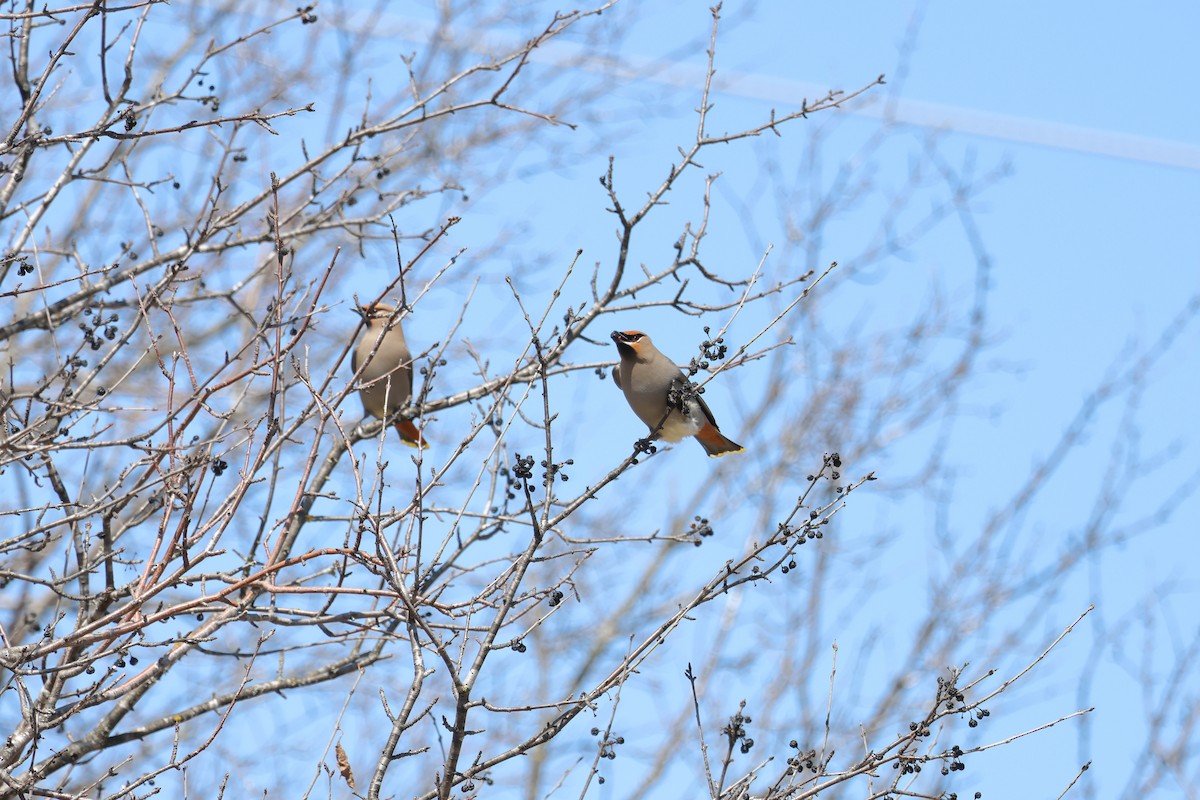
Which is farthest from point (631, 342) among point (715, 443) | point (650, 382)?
point (715, 443)

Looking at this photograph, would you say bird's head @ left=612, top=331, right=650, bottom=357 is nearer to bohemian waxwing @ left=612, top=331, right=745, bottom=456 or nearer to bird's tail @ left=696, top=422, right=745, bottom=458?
bohemian waxwing @ left=612, top=331, right=745, bottom=456

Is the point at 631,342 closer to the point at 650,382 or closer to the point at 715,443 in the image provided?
the point at 650,382

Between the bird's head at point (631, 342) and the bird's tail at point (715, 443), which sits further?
the bird's tail at point (715, 443)

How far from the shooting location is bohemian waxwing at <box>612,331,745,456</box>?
5414 millimetres

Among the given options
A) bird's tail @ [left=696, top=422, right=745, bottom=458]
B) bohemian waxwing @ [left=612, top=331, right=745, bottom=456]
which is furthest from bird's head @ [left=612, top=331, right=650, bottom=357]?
bird's tail @ [left=696, top=422, right=745, bottom=458]

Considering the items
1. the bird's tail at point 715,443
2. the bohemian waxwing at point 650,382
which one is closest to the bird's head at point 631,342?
the bohemian waxwing at point 650,382

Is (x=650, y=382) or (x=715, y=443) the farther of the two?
(x=715, y=443)

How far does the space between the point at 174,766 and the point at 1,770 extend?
418 mm

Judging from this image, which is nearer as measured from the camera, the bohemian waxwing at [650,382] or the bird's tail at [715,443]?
the bohemian waxwing at [650,382]

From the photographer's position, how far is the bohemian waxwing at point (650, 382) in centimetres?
541

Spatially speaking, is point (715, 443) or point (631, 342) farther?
point (715, 443)

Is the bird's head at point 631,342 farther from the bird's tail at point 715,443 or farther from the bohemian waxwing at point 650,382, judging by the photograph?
the bird's tail at point 715,443

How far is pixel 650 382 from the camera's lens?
5418mm

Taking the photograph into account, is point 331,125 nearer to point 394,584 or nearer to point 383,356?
point 383,356
